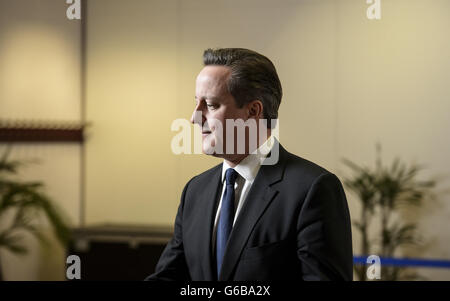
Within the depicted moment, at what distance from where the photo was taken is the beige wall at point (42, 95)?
3.45m

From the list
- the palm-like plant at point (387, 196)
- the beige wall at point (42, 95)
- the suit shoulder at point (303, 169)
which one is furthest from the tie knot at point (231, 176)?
the beige wall at point (42, 95)

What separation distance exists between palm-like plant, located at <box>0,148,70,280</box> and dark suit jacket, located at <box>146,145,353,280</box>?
212cm

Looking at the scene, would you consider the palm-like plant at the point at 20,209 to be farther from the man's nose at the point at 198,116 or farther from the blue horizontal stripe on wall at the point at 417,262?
the man's nose at the point at 198,116

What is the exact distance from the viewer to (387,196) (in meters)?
3.14

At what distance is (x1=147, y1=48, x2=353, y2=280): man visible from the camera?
4.35 ft

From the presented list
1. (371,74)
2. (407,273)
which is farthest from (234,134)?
(407,273)

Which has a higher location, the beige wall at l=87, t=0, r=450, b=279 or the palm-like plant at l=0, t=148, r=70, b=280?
the beige wall at l=87, t=0, r=450, b=279

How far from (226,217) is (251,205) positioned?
73 millimetres

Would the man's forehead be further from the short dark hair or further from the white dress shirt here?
the white dress shirt

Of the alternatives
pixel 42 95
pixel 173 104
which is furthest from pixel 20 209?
pixel 173 104

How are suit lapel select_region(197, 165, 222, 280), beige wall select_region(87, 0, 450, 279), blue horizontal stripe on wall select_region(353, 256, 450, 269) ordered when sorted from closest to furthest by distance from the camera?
suit lapel select_region(197, 165, 222, 280) → beige wall select_region(87, 0, 450, 279) → blue horizontal stripe on wall select_region(353, 256, 450, 269)

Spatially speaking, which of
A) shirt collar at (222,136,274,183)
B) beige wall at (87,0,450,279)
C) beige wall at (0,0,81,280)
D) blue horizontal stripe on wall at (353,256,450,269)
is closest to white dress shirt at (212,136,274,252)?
shirt collar at (222,136,274,183)

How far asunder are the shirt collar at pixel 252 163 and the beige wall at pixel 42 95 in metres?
2.17

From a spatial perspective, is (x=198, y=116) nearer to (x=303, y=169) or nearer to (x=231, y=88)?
(x=231, y=88)
